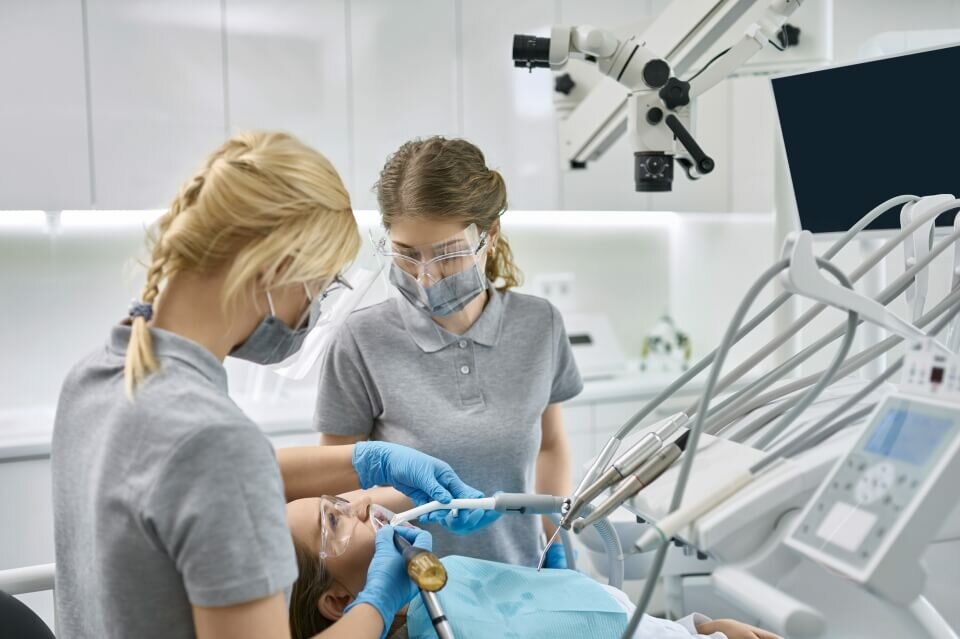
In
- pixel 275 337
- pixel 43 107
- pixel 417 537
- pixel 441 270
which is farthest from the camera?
pixel 43 107

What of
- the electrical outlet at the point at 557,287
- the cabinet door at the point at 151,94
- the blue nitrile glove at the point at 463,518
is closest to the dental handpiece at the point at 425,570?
the blue nitrile glove at the point at 463,518

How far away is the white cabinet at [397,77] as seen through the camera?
313cm

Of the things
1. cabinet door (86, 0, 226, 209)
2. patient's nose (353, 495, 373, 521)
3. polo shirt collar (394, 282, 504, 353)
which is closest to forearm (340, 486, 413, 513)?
patient's nose (353, 495, 373, 521)

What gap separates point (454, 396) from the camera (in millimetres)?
1698

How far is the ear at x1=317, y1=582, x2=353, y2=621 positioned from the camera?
4.71 feet

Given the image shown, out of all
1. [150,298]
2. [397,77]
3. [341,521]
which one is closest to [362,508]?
[341,521]

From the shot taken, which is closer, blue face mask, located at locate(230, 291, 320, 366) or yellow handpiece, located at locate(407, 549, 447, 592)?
blue face mask, located at locate(230, 291, 320, 366)

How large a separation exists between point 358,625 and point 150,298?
19.9 inches

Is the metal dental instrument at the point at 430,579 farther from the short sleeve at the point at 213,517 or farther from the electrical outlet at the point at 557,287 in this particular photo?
the electrical outlet at the point at 557,287

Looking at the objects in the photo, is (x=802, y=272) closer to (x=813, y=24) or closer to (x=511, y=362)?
(x=511, y=362)

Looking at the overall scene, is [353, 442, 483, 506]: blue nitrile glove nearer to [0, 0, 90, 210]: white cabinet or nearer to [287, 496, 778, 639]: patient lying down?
[287, 496, 778, 639]: patient lying down

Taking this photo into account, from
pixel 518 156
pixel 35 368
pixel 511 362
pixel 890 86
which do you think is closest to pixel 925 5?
pixel 518 156

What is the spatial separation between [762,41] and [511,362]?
80 centimetres

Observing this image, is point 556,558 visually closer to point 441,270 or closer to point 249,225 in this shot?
point 441,270
